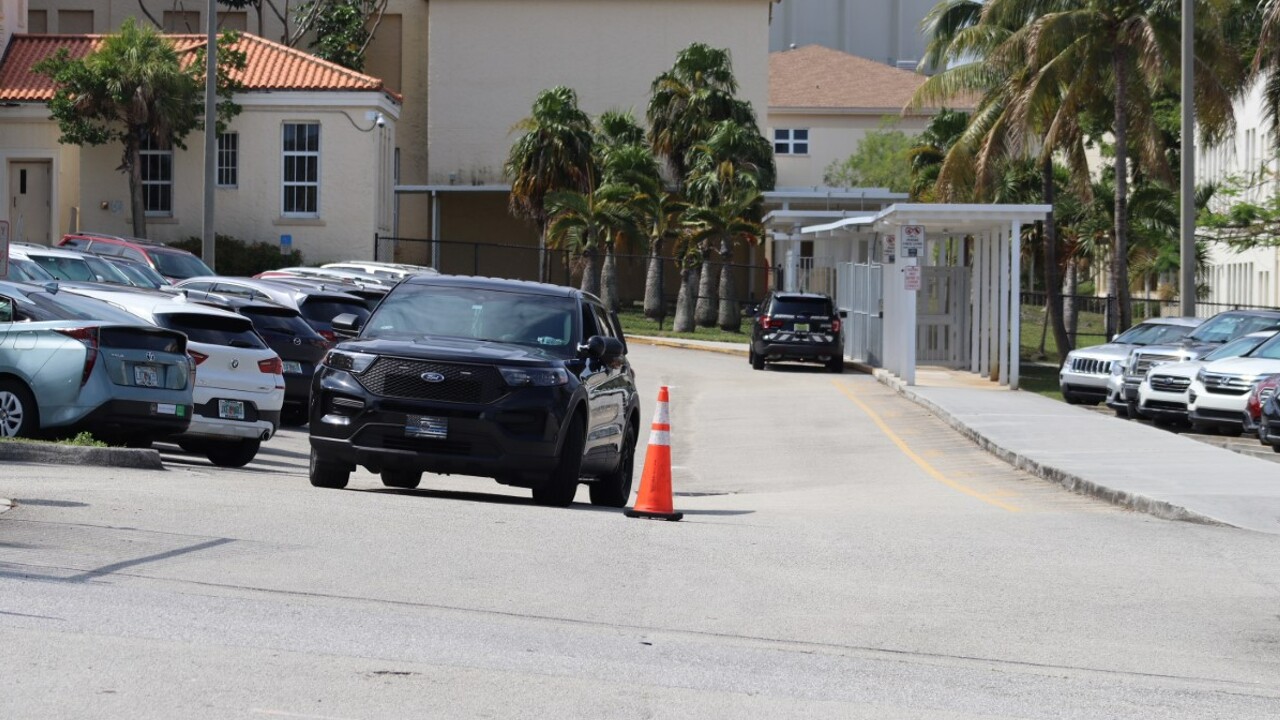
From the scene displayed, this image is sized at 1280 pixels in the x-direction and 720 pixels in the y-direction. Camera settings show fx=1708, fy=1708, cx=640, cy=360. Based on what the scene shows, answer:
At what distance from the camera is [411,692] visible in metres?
6.87

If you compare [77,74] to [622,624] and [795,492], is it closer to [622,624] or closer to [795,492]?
[795,492]

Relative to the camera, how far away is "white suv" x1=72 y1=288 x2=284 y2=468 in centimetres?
1622

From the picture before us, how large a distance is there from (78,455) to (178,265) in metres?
18.4

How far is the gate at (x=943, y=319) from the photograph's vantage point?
3903 cm

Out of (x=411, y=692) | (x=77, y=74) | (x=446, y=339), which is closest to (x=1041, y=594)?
(x=411, y=692)

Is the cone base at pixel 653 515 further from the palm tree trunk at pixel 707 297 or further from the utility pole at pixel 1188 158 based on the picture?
the palm tree trunk at pixel 707 297

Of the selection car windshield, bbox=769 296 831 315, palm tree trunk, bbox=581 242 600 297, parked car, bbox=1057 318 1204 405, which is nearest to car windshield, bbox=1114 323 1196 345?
parked car, bbox=1057 318 1204 405

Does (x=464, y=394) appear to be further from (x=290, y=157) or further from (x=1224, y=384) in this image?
(x=290, y=157)

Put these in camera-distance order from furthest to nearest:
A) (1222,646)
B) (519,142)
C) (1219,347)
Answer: (519,142)
(1219,347)
(1222,646)

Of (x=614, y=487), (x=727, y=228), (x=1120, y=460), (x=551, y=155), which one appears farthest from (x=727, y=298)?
(x=614, y=487)

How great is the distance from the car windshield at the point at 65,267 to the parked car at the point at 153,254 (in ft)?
20.0

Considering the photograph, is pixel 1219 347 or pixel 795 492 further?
pixel 1219 347

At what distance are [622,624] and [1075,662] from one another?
2212 mm

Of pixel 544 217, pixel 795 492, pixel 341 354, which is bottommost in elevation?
pixel 795 492
